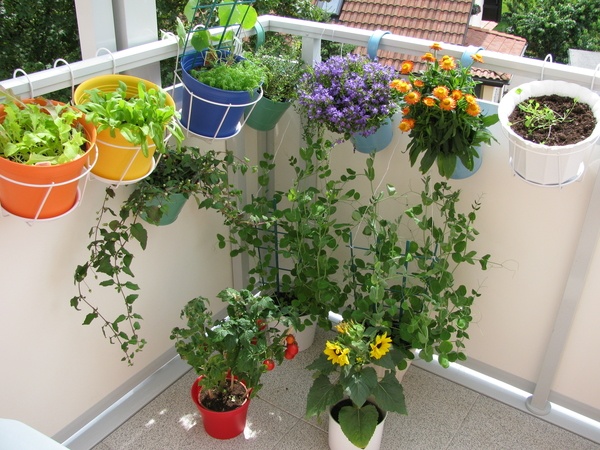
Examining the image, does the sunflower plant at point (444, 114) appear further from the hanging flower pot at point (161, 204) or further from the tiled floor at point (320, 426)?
the tiled floor at point (320, 426)

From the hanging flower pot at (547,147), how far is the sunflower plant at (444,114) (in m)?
0.09

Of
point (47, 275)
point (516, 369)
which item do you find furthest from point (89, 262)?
point (516, 369)

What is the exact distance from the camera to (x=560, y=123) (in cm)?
179

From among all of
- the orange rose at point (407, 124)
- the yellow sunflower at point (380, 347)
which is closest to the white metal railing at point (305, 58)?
the orange rose at point (407, 124)

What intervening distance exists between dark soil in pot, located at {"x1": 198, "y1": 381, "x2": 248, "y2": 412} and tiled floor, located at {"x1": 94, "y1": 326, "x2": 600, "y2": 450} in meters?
0.12

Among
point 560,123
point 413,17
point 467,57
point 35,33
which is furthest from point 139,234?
point 413,17

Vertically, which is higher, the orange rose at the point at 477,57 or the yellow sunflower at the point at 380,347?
the orange rose at the point at 477,57

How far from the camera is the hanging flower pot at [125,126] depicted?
1.56 metres

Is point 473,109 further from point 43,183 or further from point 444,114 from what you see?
point 43,183

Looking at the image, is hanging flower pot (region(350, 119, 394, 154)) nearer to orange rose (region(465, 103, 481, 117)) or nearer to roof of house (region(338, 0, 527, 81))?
orange rose (region(465, 103, 481, 117))

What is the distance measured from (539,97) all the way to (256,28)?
101cm

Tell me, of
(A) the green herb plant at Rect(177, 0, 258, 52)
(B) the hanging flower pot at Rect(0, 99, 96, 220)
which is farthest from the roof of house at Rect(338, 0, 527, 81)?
(B) the hanging flower pot at Rect(0, 99, 96, 220)

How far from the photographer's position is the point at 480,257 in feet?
7.64

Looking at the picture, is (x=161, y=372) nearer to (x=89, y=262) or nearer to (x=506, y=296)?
(x=89, y=262)
